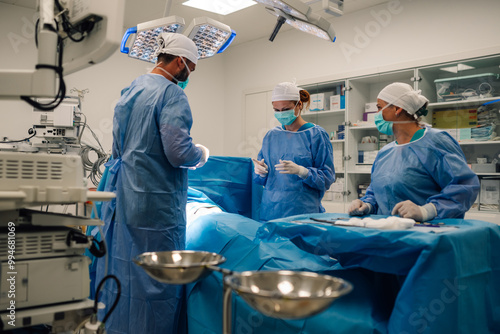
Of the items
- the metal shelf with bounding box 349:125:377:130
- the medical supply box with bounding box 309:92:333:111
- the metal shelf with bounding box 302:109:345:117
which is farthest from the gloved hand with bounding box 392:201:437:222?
the medical supply box with bounding box 309:92:333:111

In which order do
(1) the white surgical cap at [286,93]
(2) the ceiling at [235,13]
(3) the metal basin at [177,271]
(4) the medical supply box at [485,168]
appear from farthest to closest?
(2) the ceiling at [235,13] < (4) the medical supply box at [485,168] < (1) the white surgical cap at [286,93] < (3) the metal basin at [177,271]

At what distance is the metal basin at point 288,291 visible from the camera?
761 mm

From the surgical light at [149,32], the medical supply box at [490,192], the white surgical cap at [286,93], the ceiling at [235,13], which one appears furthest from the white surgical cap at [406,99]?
the ceiling at [235,13]

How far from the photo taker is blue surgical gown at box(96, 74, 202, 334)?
1.92m

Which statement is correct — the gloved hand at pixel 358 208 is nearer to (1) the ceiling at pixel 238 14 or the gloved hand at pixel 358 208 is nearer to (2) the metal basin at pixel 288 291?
(2) the metal basin at pixel 288 291

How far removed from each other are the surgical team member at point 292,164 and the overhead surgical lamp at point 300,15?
53cm

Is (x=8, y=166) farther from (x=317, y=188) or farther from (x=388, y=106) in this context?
(x=317, y=188)

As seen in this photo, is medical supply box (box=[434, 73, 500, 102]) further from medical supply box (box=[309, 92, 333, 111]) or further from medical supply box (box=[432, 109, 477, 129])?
medical supply box (box=[309, 92, 333, 111])

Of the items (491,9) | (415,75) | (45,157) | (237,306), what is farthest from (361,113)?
(45,157)

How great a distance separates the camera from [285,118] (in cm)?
294

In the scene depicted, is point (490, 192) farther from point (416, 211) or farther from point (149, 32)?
point (149, 32)

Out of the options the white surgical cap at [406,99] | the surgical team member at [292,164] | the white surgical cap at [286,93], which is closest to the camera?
the white surgical cap at [406,99]

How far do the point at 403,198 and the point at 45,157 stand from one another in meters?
1.62

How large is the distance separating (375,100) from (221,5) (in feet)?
6.63
